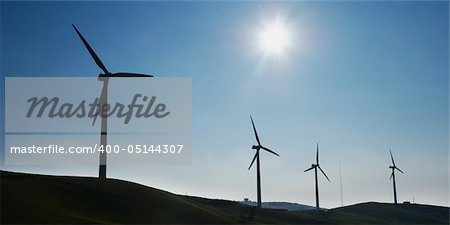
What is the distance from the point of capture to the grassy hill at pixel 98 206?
70438 millimetres

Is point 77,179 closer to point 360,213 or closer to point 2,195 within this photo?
point 2,195

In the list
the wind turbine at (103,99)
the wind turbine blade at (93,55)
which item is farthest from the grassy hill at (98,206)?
the wind turbine blade at (93,55)

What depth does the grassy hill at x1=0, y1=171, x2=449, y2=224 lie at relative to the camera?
70.4 m

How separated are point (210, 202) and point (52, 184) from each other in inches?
1749

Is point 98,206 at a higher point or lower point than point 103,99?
lower

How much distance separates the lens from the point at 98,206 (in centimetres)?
8300

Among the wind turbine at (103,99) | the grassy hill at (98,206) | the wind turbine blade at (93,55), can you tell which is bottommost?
the grassy hill at (98,206)

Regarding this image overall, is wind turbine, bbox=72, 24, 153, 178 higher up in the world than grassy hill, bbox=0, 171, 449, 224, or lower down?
higher up

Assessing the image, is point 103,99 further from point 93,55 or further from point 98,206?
point 98,206

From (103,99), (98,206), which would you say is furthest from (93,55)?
(98,206)

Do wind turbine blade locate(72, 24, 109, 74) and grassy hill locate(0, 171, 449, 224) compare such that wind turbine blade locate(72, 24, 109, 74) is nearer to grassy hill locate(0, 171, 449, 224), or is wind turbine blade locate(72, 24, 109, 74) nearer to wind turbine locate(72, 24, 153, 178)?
wind turbine locate(72, 24, 153, 178)

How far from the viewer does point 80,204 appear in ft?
269

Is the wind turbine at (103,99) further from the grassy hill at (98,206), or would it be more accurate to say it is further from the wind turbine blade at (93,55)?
the grassy hill at (98,206)

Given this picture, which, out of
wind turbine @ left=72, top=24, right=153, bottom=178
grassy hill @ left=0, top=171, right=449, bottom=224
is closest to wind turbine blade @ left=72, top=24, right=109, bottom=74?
wind turbine @ left=72, top=24, right=153, bottom=178
